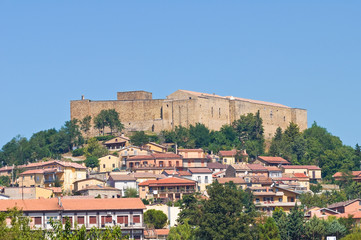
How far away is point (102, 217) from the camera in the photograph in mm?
56156

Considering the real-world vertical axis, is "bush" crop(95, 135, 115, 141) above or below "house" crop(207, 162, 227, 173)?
above

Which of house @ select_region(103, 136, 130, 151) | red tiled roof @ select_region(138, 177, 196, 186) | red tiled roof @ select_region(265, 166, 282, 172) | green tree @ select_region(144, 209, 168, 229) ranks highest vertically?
house @ select_region(103, 136, 130, 151)

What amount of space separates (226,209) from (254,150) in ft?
146

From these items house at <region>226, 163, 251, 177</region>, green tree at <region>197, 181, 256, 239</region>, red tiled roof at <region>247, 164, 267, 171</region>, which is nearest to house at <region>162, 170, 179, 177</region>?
house at <region>226, 163, 251, 177</region>

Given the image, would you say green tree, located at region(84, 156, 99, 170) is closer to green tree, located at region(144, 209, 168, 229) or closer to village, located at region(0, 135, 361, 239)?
village, located at region(0, 135, 361, 239)

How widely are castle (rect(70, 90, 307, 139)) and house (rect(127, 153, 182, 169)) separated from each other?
59.5 feet

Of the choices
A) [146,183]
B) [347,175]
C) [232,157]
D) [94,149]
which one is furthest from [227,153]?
[146,183]

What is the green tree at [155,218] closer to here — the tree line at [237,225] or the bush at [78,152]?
the tree line at [237,225]

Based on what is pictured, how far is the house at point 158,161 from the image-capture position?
3558 inches

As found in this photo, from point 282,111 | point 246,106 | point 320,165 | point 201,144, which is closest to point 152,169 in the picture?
point 201,144

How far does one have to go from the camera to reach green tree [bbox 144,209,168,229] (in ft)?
211

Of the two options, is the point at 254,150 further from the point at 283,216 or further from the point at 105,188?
the point at 283,216

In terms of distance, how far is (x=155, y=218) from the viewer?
2549 inches

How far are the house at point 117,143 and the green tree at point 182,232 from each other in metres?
41.1
